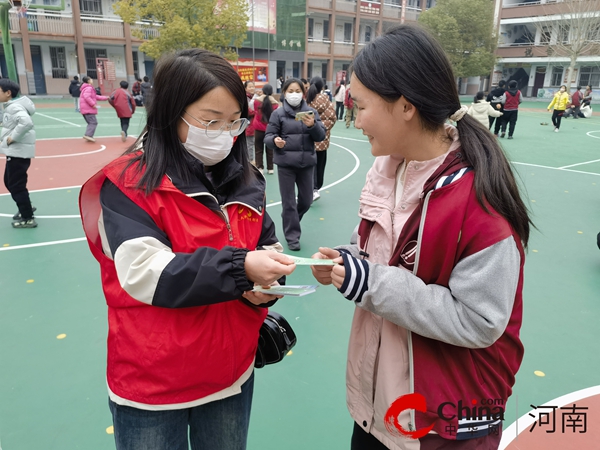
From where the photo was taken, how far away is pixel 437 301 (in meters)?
1.25

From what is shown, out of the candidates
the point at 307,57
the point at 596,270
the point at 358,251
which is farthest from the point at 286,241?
the point at 307,57

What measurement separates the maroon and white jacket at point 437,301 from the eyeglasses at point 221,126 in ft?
1.86

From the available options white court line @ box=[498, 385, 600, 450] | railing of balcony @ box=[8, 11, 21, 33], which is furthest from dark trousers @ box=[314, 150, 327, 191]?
railing of balcony @ box=[8, 11, 21, 33]

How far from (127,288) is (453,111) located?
109cm

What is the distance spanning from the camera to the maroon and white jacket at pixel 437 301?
3.98 feet

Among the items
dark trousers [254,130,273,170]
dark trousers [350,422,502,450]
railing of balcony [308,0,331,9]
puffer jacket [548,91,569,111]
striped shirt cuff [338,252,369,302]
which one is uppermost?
railing of balcony [308,0,331,9]

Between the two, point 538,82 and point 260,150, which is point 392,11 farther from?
point 260,150

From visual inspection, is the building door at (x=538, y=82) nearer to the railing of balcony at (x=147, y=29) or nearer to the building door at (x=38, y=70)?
the railing of balcony at (x=147, y=29)

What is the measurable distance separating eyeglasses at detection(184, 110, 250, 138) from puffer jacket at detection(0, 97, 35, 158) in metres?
4.95

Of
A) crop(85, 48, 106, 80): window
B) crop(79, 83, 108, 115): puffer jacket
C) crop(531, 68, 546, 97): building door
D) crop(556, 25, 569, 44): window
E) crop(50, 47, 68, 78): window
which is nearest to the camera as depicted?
crop(79, 83, 108, 115): puffer jacket

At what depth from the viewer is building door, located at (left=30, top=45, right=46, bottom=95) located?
28.3 metres

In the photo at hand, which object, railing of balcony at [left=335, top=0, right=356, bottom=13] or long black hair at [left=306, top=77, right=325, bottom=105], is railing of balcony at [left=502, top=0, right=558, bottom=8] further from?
long black hair at [left=306, top=77, right=325, bottom=105]

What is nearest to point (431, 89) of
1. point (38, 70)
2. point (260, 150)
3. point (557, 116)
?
point (260, 150)

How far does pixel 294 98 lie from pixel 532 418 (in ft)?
13.3
